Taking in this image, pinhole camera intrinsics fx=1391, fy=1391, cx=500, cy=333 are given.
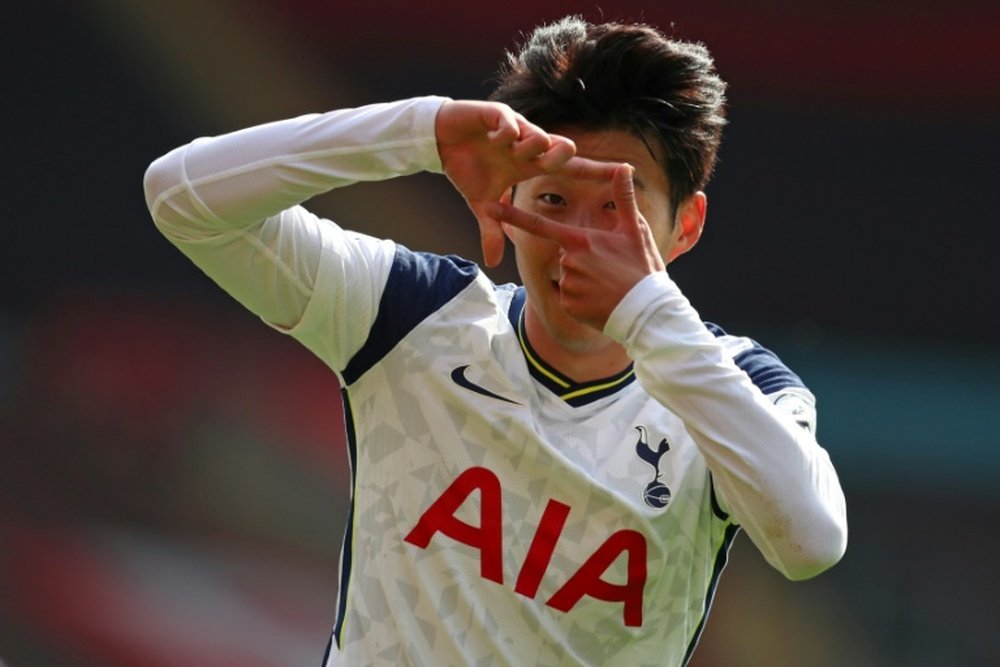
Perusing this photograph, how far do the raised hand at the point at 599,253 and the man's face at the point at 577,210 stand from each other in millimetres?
72

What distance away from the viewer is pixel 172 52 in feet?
15.8

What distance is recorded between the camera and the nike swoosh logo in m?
2.08

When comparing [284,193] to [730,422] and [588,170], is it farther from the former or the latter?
[730,422]

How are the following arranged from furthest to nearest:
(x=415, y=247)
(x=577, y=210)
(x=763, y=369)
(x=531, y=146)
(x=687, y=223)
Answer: (x=415, y=247) → (x=687, y=223) → (x=763, y=369) → (x=577, y=210) → (x=531, y=146)

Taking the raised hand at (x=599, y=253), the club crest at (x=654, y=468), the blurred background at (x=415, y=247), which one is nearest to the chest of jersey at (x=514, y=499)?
the club crest at (x=654, y=468)

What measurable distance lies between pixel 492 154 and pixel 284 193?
281 millimetres

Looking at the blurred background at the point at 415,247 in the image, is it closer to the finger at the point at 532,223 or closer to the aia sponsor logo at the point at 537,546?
the aia sponsor logo at the point at 537,546

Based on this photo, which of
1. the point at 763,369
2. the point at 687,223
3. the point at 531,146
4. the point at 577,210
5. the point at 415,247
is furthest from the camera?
the point at 415,247

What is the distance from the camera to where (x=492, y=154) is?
5.98 ft

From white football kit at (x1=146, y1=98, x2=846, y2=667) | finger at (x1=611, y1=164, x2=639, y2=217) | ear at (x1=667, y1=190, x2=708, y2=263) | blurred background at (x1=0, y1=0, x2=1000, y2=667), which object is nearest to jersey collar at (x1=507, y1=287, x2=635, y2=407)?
white football kit at (x1=146, y1=98, x2=846, y2=667)

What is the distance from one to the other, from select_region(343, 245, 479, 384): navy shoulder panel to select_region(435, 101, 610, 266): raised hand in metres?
0.25

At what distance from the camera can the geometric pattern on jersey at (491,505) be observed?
2.01 m

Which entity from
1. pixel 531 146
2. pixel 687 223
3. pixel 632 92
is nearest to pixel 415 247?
pixel 687 223

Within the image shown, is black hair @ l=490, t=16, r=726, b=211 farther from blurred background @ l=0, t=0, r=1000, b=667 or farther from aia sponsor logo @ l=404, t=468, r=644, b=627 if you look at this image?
blurred background @ l=0, t=0, r=1000, b=667
